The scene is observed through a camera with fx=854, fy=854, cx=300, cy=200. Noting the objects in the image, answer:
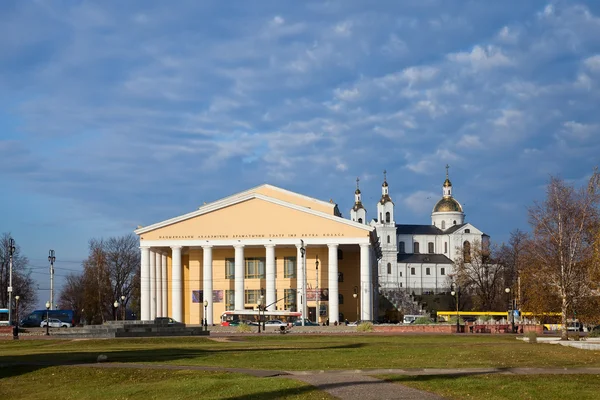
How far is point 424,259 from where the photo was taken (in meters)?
182

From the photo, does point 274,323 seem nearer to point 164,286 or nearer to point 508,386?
point 164,286

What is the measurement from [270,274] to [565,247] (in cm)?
5134

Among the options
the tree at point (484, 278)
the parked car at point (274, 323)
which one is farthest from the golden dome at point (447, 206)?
the parked car at point (274, 323)

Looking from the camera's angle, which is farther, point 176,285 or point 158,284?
point 158,284

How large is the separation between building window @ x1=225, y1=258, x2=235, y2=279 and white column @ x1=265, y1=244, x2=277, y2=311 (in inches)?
289

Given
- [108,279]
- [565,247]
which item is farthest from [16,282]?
[565,247]

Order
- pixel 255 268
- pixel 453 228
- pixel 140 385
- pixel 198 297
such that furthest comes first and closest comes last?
pixel 453 228
pixel 198 297
pixel 255 268
pixel 140 385

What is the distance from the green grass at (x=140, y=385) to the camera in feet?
69.3

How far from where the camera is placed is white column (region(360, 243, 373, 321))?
94.1 m

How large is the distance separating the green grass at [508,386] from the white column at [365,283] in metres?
70.6

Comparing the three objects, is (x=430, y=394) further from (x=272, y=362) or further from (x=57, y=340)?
(x=57, y=340)

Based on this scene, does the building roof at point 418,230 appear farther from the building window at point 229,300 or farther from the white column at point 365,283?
the white column at point 365,283

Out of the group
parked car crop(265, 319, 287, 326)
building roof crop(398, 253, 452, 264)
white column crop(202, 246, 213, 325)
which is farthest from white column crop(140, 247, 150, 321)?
building roof crop(398, 253, 452, 264)

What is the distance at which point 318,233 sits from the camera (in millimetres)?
94188
